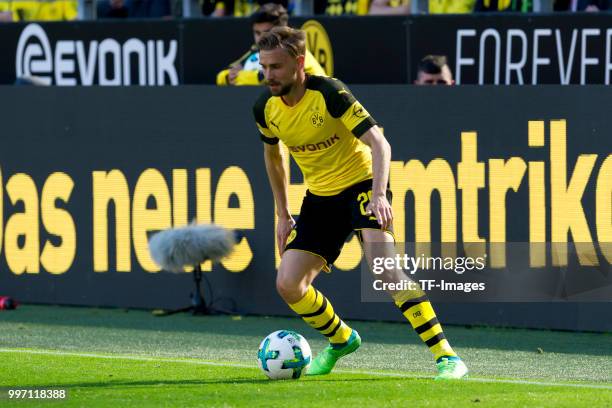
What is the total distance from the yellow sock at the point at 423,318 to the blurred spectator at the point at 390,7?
5.77m

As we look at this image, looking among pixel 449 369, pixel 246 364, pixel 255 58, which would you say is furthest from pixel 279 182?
pixel 255 58

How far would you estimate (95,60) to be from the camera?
624 inches

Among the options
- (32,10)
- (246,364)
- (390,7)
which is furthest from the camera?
(32,10)

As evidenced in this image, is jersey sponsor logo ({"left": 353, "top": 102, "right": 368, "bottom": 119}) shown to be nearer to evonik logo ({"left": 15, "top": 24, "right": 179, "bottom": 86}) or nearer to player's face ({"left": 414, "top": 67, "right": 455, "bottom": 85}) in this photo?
player's face ({"left": 414, "top": 67, "right": 455, "bottom": 85})

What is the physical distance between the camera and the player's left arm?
880cm

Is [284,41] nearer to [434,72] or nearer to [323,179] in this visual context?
[323,179]

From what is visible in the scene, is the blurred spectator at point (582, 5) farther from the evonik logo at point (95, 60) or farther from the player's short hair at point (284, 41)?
the player's short hair at point (284, 41)

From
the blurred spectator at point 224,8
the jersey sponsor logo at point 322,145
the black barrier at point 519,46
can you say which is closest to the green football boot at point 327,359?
the jersey sponsor logo at point 322,145

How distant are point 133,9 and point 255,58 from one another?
297 centimetres

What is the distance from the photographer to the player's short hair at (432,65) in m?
12.9

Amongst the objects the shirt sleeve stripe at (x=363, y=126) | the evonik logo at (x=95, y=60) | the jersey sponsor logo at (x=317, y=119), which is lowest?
the shirt sleeve stripe at (x=363, y=126)

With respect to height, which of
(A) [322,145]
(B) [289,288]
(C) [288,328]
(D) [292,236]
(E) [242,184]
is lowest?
(C) [288,328]

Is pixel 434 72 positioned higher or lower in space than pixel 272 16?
lower

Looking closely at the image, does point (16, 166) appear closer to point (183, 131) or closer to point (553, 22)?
point (183, 131)
